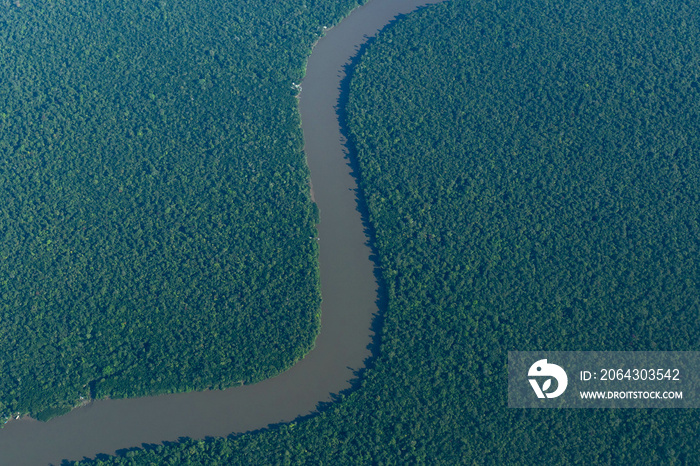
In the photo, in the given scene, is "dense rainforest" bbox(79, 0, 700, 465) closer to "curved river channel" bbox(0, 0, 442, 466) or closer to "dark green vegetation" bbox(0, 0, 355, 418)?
"curved river channel" bbox(0, 0, 442, 466)

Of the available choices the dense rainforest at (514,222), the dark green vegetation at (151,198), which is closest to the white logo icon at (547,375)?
the dense rainforest at (514,222)

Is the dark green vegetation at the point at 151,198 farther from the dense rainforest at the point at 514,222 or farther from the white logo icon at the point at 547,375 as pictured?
the white logo icon at the point at 547,375

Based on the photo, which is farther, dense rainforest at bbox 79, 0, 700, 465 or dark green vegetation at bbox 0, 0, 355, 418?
dark green vegetation at bbox 0, 0, 355, 418

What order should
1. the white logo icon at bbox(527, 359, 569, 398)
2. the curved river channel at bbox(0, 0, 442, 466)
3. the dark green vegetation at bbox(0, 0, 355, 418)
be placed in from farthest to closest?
the dark green vegetation at bbox(0, 0, 355, 418)
the white logo icon at bbox(527, 359, 569, 398)
the curved river channel at bbox(0, 0, 442, 466)

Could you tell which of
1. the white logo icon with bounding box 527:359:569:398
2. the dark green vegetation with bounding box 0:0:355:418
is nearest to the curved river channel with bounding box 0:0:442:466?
the dark green vegetation with bounding box 0:0:355:418

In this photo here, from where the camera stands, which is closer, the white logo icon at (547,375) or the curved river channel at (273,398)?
the curved river channel at (273,398)

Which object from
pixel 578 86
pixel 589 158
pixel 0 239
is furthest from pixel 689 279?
pixel 0 239

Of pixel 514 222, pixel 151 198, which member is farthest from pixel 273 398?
pixel 514 222
